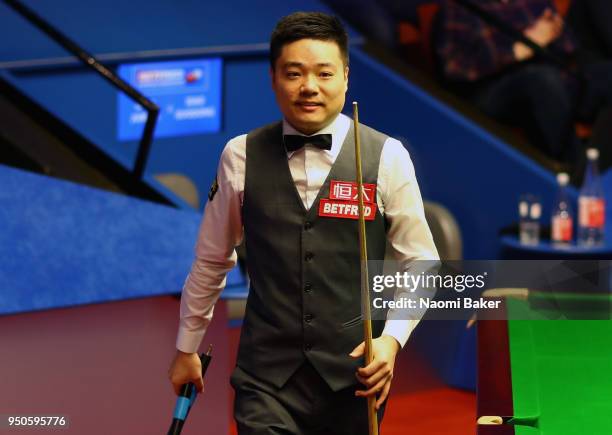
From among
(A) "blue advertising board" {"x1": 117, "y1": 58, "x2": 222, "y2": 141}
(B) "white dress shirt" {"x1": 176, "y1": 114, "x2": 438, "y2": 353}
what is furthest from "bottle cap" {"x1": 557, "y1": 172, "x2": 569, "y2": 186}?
(B) "white dress shirt" {"x1": 176, "y1": 114, "x2": 438, "y2": 353}

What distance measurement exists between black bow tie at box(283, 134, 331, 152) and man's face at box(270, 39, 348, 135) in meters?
0.04

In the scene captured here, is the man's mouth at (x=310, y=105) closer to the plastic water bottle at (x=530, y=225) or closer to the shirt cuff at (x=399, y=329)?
the shirt cuff at (x=399, y=329)

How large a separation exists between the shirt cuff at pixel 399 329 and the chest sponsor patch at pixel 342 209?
0.21 m

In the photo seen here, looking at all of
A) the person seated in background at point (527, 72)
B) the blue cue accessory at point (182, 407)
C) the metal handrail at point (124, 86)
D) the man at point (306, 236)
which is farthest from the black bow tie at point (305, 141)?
the person seated in background at point (527, 72)

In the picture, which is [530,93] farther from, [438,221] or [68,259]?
[68,259]

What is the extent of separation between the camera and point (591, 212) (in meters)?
5.66

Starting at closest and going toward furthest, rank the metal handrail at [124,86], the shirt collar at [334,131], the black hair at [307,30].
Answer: the black hair at [307,30]
the shirt collar at [334,131]
the metal handrail at [124,86]

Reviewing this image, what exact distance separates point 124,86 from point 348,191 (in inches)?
98.3

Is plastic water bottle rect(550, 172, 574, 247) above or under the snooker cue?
above

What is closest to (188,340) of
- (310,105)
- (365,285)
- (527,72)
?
(365,285)

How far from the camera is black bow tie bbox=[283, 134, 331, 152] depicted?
2279 mm

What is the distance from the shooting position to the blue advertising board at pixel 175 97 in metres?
5.90

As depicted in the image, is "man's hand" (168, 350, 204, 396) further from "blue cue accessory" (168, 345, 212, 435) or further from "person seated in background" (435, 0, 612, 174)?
"person seated in background" (435, 0, 612, 174)

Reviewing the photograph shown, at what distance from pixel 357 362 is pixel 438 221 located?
3.06 m
